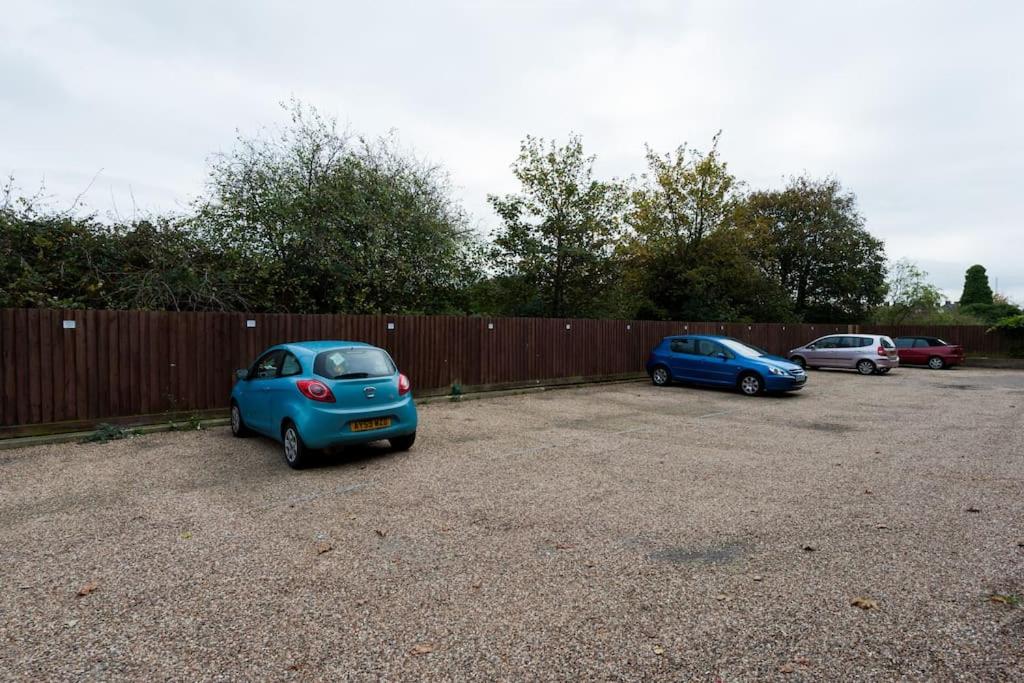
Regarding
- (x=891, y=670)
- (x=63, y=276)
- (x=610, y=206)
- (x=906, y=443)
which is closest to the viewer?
(x=891, y=670)

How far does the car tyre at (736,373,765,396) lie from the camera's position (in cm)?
1309

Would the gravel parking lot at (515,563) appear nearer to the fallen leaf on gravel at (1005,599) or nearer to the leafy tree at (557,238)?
the fallen leaf on gravel at (1005,599)

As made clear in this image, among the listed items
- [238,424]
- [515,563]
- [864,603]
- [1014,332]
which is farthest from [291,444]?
[1014,332]

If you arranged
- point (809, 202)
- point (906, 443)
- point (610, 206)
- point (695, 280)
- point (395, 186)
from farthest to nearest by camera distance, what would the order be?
point (809, 202) → point (695, 280) → point (610, 206) → point (395, 186) → point (906, 443)

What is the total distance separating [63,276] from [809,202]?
36694 mm

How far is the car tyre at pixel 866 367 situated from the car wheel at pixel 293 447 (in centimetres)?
1945

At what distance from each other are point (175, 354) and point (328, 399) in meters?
4.43

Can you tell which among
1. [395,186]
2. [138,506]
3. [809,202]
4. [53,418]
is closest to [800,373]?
[395,186]

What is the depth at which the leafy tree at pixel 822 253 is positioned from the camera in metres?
34.0

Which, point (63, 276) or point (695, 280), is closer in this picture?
point (63, 276)

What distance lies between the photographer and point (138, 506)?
194 inches

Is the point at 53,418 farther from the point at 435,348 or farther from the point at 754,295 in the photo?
the point at 754,295

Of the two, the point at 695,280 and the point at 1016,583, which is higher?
the point at 695,280

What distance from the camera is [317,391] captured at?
20.3 feet
